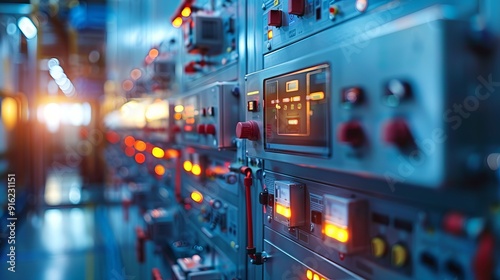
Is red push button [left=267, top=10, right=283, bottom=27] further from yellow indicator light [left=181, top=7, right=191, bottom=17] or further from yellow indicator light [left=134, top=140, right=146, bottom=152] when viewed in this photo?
yellow indicator light [left=134, top=140, right=146, bottom=152]

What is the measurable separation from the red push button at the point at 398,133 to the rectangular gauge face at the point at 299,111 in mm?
293

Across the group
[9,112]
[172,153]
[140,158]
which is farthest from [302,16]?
[9,112]

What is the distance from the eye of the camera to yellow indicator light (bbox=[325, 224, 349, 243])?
3.82 feet

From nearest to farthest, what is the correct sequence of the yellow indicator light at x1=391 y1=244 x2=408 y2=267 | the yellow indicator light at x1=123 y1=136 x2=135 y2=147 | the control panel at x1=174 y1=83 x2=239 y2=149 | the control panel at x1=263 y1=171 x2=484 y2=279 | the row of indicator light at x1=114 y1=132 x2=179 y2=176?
the control panel at x1=263 y1=171 x2=484 y2=279
the yellow indicator light at x1=391 y1=244 x2=408 y2=267
the control panel at x1=174 y1=83 x2=239 y2=149
the row of indicator light at x1=114 y1=132 x2=179 y2=176
the yellow indicator light at x1=123 y1=136 x2=135 y2=147

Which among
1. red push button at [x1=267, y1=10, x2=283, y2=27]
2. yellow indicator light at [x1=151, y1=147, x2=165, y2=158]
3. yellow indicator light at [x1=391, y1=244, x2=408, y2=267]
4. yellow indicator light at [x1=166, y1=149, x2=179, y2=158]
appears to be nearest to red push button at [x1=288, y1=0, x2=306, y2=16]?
red push button at [x1=267, y1=10, x2=283, y2=27]

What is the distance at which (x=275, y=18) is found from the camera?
1642mm

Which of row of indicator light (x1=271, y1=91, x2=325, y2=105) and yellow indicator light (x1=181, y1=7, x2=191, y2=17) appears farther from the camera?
yellow indicator light (x1=181, y1=7, x2=191, y2=17)

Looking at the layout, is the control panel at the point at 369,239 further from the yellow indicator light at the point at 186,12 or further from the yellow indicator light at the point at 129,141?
the yellow indicator light at the point at 129,141

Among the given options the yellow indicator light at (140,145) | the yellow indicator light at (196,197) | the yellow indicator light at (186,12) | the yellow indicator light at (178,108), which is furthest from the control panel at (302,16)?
the yellow indicator light at (140,145)

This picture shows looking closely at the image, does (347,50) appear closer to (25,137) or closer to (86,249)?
(86,249)

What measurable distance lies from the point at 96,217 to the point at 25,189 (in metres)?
1.66

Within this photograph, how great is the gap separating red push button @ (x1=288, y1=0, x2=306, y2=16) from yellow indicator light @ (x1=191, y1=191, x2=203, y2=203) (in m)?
1.74

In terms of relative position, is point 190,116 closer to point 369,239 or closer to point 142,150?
point 369,239

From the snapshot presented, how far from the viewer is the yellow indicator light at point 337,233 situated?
1165 millimetres
